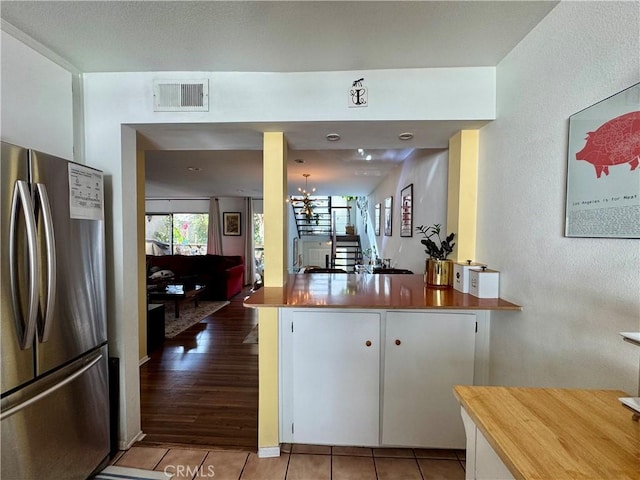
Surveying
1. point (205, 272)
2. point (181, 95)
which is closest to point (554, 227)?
point (181, 95)

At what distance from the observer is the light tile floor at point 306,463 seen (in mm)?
1652

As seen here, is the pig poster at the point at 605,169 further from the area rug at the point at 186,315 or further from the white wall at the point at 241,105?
the area rug at the point at 186,315

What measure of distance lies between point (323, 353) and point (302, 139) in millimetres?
1521

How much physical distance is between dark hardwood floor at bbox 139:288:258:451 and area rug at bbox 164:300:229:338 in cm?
24

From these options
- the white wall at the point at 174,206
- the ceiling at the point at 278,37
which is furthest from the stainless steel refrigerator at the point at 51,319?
the white wall at the point at 174,206

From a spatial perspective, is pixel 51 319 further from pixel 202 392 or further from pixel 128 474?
pixel 202 392

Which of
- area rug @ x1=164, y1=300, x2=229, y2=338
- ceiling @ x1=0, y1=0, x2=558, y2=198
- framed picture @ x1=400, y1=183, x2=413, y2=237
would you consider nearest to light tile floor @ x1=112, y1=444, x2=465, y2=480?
ceiling @ x1=0, y1=0, x2=558, y2=198

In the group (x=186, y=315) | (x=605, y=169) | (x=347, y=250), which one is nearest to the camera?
(x=605, y=169)

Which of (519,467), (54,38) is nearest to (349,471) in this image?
(519,467)

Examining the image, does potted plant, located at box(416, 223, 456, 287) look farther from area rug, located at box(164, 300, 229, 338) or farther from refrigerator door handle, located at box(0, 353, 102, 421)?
area rug, located at box(164, 300, 229, 338)

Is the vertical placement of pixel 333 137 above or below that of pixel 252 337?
above

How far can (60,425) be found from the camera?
4.46ft

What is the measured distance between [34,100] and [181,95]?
74 centimetres

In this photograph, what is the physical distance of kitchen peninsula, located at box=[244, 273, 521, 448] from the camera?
173cm
